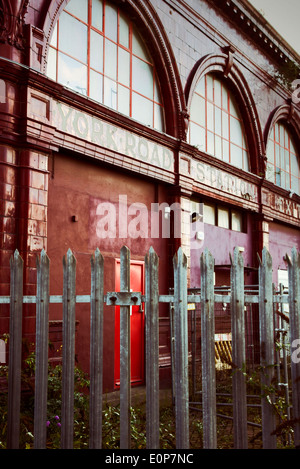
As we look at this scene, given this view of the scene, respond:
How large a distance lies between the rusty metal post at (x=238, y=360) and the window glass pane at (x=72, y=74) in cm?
643

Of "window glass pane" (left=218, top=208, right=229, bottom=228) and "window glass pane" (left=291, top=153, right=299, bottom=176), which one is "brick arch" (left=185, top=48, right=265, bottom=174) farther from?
"window glass pane" (left=291, top=153, right=299, bottom=176)

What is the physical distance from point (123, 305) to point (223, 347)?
5.62 metres

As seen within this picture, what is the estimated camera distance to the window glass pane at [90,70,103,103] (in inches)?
357

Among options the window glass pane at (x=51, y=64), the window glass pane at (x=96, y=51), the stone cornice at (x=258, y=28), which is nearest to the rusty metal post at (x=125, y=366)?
the window glass pane at (x=51, y=64)

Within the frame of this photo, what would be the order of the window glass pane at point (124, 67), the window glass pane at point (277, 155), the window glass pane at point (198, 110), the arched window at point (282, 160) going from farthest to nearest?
the window glass pane at point (277, 155), the arched window at point (282, 160), the window glass pane at point (198, 110), the window glass pane at point (124, 67)

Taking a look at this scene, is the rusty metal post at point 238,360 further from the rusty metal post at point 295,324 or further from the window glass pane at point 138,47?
the window glass pane at point 138,47

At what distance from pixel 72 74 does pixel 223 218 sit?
5912 mm

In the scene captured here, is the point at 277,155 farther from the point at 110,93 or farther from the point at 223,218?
the point at 110,93

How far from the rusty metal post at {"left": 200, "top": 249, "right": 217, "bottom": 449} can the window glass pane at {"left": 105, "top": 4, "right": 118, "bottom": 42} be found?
7.80m

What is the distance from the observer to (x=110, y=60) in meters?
9.61

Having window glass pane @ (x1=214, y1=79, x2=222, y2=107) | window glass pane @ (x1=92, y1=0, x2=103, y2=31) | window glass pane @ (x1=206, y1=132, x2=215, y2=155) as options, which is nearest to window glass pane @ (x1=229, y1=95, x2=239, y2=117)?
window glass pane @ (x1=214, y1=79, x2=222, y2=107)

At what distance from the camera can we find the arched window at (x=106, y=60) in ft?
28.3

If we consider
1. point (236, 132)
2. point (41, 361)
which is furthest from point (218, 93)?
point (41, 361)
